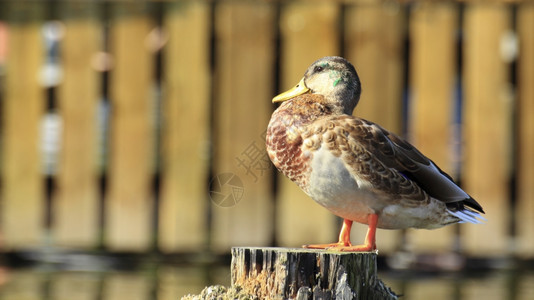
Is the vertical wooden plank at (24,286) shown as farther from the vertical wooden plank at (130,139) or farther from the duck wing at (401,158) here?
the duck wing at (401,158)

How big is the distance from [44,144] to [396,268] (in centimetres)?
306

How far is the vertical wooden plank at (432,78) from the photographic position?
22.9 feet

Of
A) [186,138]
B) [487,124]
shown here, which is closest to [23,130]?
[186,138]

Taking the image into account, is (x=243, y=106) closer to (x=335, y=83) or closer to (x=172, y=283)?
(x=172, y=283)

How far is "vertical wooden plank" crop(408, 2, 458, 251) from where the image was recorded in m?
6.96

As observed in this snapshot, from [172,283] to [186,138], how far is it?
120 centimetres

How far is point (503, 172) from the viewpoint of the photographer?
22.7 ft

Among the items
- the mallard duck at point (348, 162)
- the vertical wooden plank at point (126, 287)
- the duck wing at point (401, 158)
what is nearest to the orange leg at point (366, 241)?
the mallard duck at point (348, 162)

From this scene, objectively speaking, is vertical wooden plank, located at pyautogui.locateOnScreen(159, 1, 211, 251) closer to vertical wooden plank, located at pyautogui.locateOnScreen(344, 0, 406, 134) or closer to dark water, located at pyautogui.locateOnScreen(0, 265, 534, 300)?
dark water, located at pyautogui.locateOnScreen(0, 265, 534, 300)

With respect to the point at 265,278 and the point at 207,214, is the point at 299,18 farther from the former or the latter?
the point at 265,278

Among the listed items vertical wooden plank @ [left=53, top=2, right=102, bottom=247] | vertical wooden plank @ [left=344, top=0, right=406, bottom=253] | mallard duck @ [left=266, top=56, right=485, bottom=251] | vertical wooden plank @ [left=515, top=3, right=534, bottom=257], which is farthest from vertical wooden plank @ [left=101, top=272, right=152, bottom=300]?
vertical wooden plank @ [left=515, top=3, right=534, bottom=257]

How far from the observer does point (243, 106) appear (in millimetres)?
6961

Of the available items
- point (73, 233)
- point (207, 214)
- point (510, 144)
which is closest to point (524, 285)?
point (510, 144)

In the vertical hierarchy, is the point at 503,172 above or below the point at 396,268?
above
